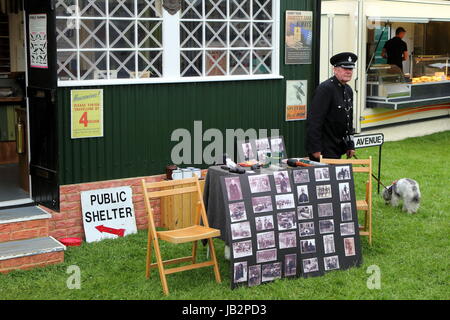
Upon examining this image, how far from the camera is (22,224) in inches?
278

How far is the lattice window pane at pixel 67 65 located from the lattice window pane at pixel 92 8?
0.44 meters

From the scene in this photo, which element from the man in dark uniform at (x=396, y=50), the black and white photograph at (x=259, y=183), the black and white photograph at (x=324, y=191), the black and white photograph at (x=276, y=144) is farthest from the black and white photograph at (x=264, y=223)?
the man in dark uniform at (x=396, y=50)

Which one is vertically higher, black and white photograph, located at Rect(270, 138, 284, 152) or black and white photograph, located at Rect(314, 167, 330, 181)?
black and white photograph, located at Rect(270, 138, 284, 152)

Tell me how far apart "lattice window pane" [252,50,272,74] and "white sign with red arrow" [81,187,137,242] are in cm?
228

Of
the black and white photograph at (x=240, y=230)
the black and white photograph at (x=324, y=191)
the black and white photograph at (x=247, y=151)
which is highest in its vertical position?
the black and white photograph at (x=247, y=151)

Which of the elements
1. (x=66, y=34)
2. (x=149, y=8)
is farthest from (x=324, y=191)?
(x=66, y=34)

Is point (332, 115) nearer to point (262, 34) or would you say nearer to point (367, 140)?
point (367, 140)

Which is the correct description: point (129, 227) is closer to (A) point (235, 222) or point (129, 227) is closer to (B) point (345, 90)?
(A) point (235, 222)

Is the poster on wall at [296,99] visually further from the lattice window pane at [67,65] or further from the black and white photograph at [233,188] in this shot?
the black and white photograph at [233,188]

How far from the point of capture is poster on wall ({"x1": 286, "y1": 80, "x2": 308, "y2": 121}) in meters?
9.35

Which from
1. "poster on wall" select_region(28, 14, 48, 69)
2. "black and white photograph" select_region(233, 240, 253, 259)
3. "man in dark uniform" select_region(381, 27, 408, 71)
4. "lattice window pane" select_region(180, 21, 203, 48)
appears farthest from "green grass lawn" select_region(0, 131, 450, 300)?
"man in dark uniform" select_region(381, 27, 408, 71)

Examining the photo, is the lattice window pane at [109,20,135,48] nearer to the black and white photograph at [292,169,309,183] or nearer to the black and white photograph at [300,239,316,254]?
the black and white photograph at [292,169,309,183]

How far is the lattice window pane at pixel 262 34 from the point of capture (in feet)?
29.5


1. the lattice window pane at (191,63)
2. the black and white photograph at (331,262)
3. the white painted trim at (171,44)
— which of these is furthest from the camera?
the lattice window pane at (191,63)
